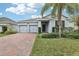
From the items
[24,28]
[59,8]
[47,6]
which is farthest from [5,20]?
[59,8]

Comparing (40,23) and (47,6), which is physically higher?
(47,6)

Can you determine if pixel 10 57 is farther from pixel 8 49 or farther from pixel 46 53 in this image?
pixel 46 53

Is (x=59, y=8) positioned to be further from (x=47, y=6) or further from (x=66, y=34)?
(x=66, y=34)

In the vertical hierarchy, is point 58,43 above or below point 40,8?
below

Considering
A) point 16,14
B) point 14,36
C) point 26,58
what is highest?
point 16,14

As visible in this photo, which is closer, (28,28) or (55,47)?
(55,47)

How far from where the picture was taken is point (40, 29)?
14.9ft

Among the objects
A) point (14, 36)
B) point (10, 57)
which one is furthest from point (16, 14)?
point (10, 57)

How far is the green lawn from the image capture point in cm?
442

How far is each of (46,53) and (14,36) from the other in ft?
1.74

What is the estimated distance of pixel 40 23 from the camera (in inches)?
179

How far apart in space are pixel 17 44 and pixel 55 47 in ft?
1.81

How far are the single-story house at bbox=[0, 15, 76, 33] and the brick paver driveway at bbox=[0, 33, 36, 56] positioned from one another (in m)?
0.11

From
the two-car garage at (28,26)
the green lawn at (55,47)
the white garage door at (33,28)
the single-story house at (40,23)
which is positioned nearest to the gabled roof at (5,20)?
the single-story house at (40,23)
